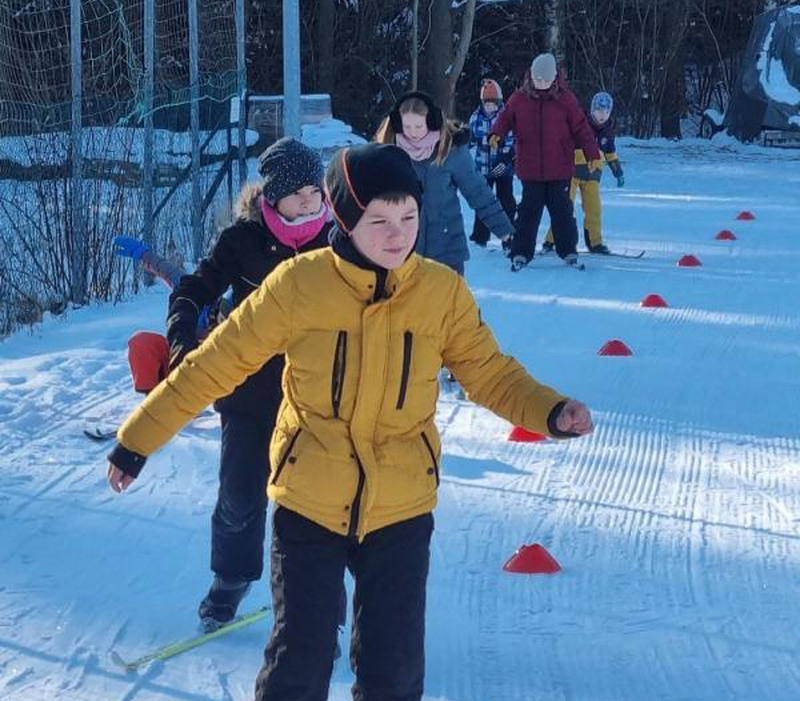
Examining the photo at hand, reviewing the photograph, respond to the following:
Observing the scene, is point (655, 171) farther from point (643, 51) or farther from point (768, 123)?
point (643, 51)

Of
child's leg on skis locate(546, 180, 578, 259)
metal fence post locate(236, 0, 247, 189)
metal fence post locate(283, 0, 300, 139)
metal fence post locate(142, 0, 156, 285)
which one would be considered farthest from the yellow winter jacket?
metal fence post locate(236, 0, 247, 189)

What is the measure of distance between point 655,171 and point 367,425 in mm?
20315

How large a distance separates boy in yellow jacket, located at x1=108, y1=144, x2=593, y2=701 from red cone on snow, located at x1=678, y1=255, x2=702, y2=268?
30.8ft

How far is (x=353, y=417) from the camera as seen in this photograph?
10.5 ft

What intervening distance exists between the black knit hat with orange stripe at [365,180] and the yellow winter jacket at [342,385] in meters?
0.12

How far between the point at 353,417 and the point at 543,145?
29.2ft

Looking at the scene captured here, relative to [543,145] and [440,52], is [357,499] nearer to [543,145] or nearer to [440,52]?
[543,145]

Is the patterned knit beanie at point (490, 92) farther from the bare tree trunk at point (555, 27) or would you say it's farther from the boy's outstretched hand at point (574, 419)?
the bare tree trunk at point (555, 27)

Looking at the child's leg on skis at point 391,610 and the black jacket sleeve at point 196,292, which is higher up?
the black jacket sleeve at point 196,292

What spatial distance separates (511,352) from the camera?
28.1 feet

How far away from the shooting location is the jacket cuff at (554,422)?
323 centimetres

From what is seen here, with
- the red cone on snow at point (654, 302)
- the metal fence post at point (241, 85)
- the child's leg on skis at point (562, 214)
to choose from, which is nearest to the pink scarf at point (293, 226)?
the red cone on snow at point (654, 302)

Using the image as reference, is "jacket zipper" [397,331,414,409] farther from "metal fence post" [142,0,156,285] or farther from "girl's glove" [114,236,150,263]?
"metal fence post" [142,0,156,285]

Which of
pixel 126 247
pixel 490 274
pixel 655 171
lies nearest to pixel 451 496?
pixel 126 247
